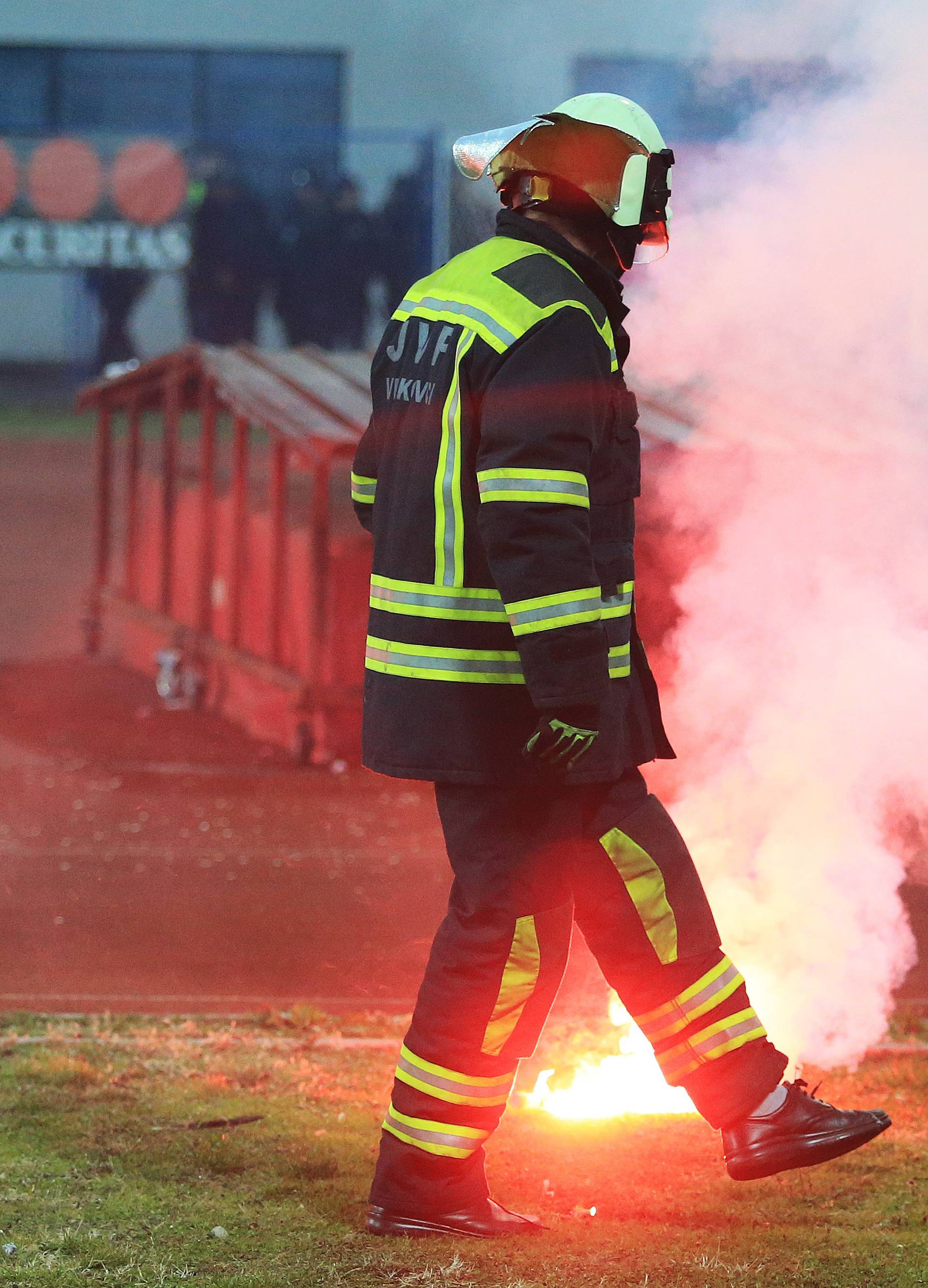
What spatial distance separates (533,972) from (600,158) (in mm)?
1357

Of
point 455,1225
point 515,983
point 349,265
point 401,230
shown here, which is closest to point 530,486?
point 515,983

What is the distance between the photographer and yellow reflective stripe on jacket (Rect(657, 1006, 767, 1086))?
9.06 feet

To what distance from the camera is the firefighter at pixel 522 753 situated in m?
2.68

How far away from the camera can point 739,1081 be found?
9.04 ft

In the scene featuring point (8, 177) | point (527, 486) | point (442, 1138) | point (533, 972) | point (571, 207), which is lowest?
point (442, 1138)

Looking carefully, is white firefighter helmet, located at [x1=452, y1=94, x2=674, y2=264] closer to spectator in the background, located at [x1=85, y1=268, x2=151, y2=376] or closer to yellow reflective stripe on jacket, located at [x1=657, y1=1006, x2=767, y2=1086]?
yellow reflective stripe on jacket, located at [x1=657, y1=1006, x2=767, y2=1086]

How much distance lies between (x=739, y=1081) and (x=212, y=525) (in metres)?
6.81

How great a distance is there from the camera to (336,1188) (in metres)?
2.97

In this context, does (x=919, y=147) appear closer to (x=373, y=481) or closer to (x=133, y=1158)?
(x=373, y=481)

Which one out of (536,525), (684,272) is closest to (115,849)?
(684,272)

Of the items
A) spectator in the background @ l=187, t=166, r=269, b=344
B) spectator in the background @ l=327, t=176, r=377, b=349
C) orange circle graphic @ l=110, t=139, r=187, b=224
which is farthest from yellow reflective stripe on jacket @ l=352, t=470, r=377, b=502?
orange circle graphic @ l=110, t=139, r=187, b=224

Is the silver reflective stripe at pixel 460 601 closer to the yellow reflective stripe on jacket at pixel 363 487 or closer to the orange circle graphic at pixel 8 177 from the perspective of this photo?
the yellow reflective stripe on jacket at pixel 363 487

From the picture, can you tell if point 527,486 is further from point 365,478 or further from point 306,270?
point 306,270

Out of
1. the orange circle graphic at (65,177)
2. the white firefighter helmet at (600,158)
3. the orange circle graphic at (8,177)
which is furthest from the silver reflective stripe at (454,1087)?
the orange circle graphic at (8,177)
